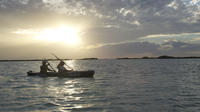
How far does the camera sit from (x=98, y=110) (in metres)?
11.6

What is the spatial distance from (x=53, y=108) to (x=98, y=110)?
2905 mm

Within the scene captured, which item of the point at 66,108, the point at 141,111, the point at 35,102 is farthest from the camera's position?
the point at 35,102

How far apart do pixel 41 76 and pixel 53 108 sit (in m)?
22.7

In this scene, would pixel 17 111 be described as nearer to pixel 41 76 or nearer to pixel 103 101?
pixel 103 101

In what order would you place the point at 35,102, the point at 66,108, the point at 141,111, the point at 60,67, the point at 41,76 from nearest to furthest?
the point at 141,111 → the point at 66,108 → the point at 35,102 → the point at 60,67 → the point at 41,76

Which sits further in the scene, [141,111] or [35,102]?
[35,102]

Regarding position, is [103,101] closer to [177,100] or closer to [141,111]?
[141,111]

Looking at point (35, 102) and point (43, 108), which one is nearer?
point (43, 108)

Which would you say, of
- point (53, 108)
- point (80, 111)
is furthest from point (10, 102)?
point (80, 111)

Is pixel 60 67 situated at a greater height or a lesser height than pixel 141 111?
greater

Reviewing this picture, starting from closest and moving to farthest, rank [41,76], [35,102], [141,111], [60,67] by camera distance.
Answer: [141,111], [35,102], [60,67], [41,76]

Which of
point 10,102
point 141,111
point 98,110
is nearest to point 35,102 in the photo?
point 10,102

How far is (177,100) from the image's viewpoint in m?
14.2

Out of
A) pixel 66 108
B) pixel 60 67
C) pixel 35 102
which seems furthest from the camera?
pixel 60 67
